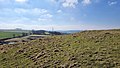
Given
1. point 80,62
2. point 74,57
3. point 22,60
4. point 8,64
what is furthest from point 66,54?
point 8,64

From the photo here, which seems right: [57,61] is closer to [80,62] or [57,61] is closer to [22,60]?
[80,62]

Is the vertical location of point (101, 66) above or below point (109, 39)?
below

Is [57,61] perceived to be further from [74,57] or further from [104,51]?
[104,51]

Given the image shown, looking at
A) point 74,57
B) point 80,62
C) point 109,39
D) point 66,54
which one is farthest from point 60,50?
point 109,39

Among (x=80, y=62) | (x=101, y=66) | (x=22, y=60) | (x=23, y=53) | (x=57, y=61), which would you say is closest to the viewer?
(x=101, y=66)

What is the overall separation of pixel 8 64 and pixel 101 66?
6948 mm

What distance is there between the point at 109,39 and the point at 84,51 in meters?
4.40

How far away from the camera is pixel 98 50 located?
1417 centimetres

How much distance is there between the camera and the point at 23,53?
54.4ft

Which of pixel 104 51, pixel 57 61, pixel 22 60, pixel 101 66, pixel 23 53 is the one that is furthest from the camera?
pixel 23 53

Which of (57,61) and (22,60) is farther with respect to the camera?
(22,60)

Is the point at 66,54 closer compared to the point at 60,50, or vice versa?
the point at 66,54

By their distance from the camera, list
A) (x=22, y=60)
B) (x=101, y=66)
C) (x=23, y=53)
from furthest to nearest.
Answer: (x=23, y=53) → (x=22, y=60) → (x=101, y=66)

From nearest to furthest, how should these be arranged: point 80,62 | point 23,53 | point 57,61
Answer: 1. point 80,62
2. point 57,61
3. point 23,53
